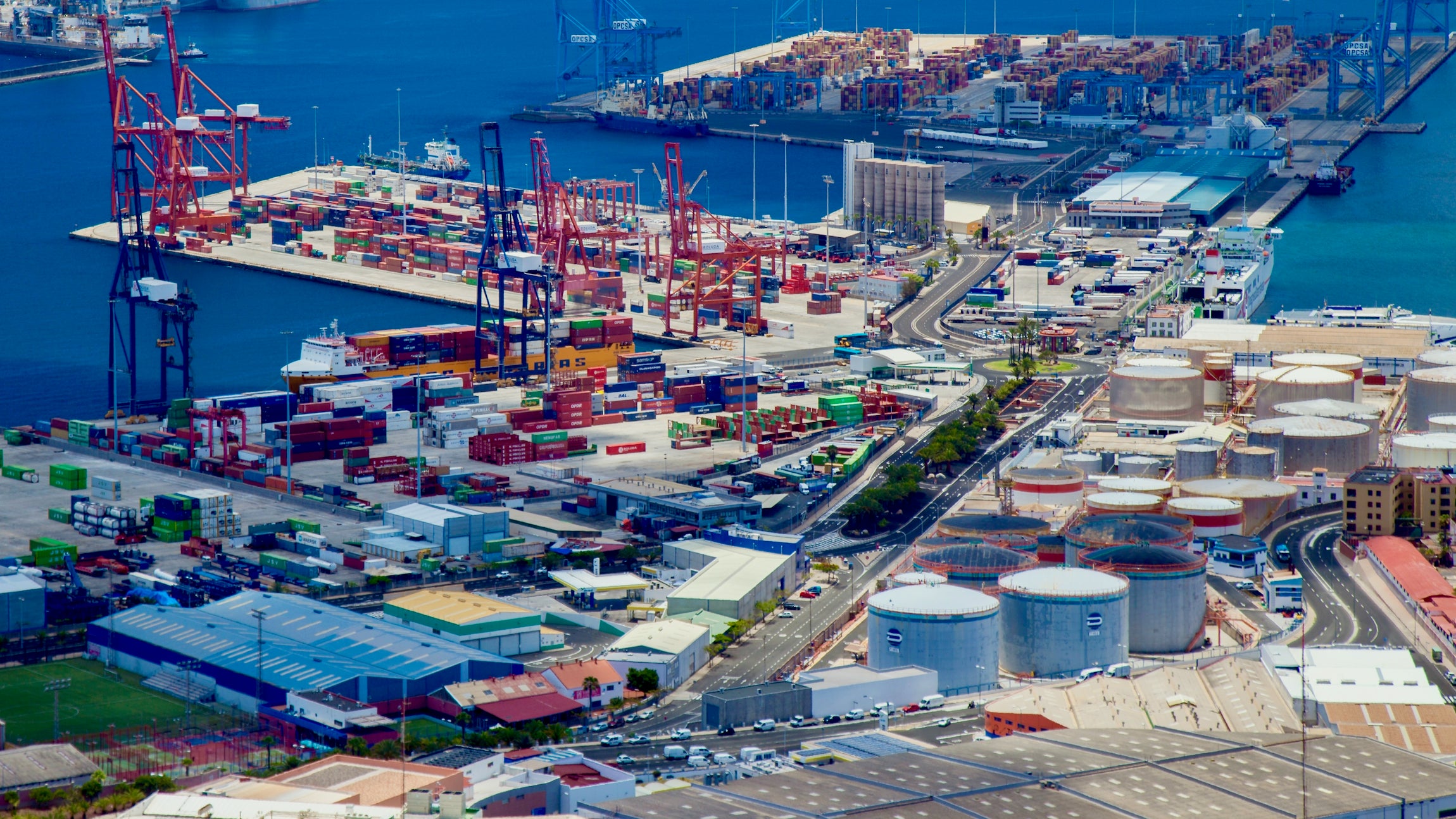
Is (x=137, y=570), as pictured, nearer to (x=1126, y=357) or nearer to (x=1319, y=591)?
(x=1319, y=591)

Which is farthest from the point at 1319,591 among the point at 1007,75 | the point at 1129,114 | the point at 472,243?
the point at 1007,75

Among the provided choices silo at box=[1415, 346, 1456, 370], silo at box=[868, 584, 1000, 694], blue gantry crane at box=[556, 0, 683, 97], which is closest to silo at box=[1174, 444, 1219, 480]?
silo at box=[1415, 346, 1456, 370]

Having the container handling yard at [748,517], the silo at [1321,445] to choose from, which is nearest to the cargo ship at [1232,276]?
the container handling yard at [748,517]

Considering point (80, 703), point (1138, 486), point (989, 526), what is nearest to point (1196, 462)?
point (1138, 486)

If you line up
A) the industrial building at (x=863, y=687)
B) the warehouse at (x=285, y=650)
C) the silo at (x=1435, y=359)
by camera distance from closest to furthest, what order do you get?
the industrial building at (x=863, y=687)
the warehouse at (x=285, y=650)
the silo at (x=1435, y=359)

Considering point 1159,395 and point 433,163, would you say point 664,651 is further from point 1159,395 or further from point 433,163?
point 433,163

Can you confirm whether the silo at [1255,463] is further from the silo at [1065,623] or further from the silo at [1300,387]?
the silo at [1065,623]
